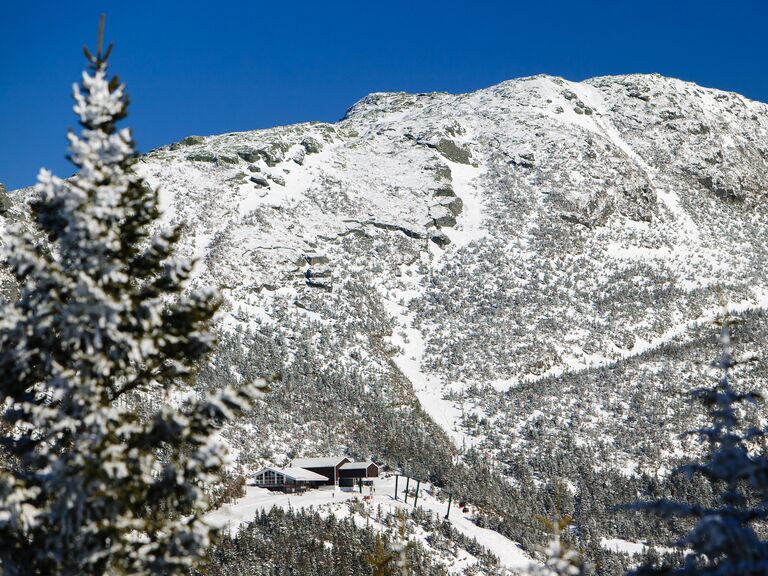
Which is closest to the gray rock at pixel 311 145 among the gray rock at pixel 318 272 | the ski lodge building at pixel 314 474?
the gray rock at pixel 318 272

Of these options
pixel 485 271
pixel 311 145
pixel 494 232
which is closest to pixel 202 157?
pixel 311 145

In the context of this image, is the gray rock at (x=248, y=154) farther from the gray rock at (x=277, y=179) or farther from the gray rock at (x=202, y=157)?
the gray rock at (x=277, y=179)

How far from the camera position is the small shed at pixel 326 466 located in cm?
6712

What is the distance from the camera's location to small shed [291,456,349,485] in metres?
67.1

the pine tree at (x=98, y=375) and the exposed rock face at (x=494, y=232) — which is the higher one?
the exposed rock face at (x=494, y=232)

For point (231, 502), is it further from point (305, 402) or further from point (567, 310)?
point (567, 310)

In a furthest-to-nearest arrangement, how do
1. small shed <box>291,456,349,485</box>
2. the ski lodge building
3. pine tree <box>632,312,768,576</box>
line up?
small shed <box>291,456,349,485</box> → the ski lodge building → pine tree <box>632,312,768,576</box>

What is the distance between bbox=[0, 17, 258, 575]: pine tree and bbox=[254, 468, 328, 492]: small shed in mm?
55364

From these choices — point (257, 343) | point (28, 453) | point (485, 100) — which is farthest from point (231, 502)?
point (485, 100)

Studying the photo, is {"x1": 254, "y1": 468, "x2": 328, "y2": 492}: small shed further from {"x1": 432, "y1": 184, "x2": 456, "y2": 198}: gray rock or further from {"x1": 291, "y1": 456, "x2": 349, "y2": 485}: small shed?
{"x1": 432, "y1": 184, "x2": 456, "y2": 198}: gray rock

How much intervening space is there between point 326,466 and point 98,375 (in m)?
60.2

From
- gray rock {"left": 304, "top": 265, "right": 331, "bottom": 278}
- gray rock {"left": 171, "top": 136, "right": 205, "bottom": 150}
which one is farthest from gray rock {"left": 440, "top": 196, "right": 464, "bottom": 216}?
gray rock {"left": 171, "top": 136, "right": 205, "bottom": 150}

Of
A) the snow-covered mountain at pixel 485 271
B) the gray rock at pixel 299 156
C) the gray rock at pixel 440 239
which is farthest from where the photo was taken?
the gray rock at pixel 299 156

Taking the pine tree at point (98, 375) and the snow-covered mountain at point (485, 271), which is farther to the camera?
the snow-covered mountain at point (485, 271)
